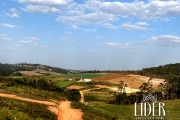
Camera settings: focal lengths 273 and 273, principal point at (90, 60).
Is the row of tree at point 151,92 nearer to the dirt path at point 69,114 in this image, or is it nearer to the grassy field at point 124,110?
the grassy field at point 124,110

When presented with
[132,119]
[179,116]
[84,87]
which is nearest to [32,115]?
[132,119]

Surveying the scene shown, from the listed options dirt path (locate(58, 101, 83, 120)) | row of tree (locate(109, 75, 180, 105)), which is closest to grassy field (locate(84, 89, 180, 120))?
dirt path (locate(58, 101, 83, 120))

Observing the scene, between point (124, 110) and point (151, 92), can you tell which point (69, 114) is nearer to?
point (124, 110)

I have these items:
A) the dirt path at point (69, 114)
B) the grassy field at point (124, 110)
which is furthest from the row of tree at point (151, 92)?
the dirt path at point (69, 114)

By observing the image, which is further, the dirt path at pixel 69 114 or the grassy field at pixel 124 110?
the grassy field at pixel 124 110

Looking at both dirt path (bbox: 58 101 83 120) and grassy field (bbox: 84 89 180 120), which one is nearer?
dirt path (bbox: 58 101 83 120)

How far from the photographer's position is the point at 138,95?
332ft

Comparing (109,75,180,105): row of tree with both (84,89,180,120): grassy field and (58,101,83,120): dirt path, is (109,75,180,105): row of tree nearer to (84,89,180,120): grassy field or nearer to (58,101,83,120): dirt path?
(84,89,180,120): grassy field

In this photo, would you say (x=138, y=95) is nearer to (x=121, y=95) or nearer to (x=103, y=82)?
(x=121, y=95)

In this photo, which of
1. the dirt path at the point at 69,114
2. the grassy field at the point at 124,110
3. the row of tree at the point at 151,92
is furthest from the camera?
the row of tree at the point at 151,92

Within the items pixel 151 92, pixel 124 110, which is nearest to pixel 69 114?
pixel 124 110

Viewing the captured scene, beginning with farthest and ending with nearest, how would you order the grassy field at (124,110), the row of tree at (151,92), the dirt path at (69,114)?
the row of tree at (151,92)
the grassy field at (124,110)
the dirt path at (69,114)

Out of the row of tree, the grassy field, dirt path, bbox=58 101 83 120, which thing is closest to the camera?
dirt path, bbox=58 101 83 120

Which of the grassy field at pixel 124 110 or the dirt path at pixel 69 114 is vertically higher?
the dirt path at pixel 69 114
